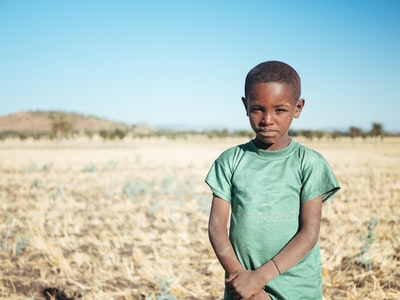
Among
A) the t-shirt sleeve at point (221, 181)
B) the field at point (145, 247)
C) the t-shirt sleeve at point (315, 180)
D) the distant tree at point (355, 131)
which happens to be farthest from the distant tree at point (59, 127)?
the t-shirt sleeve at point (315, 180)

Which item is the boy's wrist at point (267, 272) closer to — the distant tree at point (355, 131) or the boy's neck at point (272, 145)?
the boy's neck at point (272, 145)

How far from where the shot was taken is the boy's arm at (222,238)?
1.89 meters

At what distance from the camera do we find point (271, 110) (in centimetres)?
192

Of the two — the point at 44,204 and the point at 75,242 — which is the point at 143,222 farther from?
the point at 44,204

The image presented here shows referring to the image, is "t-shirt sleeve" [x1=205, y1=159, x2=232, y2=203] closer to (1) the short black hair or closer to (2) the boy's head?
(2) the boy's head

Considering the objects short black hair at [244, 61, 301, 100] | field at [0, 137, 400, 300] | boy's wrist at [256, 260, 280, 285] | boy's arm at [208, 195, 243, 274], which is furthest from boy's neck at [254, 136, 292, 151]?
field at [0, 137, 400, 300]

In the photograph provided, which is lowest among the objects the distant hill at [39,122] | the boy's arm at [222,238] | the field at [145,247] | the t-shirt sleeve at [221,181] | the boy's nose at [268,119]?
the field at [145,247]

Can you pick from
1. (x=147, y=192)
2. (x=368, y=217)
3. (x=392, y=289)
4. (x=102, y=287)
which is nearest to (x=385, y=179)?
(x=368, y=217)

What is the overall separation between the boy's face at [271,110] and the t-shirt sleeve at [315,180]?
18cm

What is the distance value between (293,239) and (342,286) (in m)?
2.82

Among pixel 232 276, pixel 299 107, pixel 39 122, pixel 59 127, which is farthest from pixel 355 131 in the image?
pixel 39 122

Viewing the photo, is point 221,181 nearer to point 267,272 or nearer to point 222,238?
point 222,238

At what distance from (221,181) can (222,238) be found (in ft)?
0.93

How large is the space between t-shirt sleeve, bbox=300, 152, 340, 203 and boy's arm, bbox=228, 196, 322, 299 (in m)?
0.04
